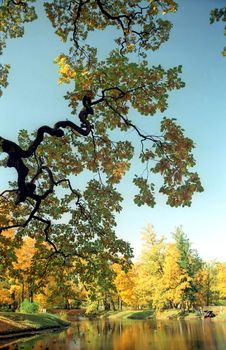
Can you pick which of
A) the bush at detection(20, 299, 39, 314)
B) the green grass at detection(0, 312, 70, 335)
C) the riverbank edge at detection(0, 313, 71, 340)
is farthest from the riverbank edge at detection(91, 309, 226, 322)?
the bush at detection(20, 299, 39, 314)

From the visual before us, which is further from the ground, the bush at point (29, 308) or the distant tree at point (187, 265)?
the distant tree at point (187, 265)

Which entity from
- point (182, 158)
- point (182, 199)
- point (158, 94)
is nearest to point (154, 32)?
point (158, 94)

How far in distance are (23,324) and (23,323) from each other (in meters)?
0.34

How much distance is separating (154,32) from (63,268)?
28.3 ft

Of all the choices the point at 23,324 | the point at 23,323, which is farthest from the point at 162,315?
the point at 23,324

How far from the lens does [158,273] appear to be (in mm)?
56094

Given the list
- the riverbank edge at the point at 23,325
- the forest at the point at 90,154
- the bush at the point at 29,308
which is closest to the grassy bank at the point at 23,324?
the riverbank edge at the point at 23,325

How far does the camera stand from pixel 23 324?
31.1 m

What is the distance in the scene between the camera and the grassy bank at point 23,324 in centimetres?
2845

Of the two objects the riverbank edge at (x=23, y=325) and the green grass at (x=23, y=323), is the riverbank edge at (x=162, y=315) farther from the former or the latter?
the riverbank edge at (x=23, y=325)

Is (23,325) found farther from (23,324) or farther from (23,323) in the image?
(23,323)

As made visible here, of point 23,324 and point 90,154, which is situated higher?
point 90,154

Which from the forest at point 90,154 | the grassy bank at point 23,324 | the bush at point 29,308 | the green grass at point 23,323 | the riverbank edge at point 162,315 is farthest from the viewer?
the riverbank edge at point 162,315

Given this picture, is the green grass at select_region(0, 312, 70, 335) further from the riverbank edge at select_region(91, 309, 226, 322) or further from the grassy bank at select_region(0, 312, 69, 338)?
the riverbank edge at select_region(91, 309, 226, 322)
